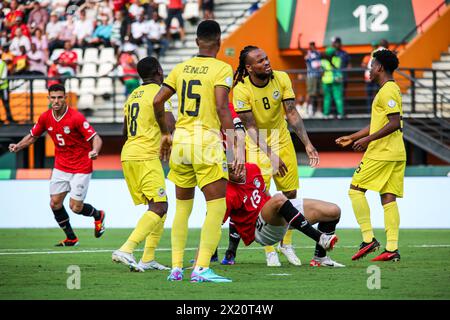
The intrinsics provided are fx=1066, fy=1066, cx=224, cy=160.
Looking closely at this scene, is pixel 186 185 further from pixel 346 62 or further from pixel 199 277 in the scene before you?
pixel 346 62

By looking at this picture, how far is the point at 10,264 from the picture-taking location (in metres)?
12.9

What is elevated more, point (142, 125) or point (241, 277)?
point (142, 125)

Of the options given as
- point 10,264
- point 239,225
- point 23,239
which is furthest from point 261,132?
point 23,239

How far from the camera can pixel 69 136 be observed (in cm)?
1644

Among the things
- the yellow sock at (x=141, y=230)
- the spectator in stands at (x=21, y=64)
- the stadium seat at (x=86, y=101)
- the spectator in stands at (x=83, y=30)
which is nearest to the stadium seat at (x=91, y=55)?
the spectator in stands at (x=83, y=30)

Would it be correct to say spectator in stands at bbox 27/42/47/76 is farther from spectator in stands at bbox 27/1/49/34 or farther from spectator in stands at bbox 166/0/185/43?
spectator in stands at bbox 166/0/185/43

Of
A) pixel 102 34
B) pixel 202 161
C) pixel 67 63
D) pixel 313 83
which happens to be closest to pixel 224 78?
pixel 202 161

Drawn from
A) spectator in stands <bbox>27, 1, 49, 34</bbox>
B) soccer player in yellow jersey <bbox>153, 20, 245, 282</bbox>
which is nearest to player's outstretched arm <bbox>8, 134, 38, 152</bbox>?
soccer player in yellow jersey <bbox>153, 20, 245, 282</bbox>

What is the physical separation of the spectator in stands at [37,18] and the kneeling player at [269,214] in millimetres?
20108

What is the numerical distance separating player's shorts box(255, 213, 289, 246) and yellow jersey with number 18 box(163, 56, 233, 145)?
4.42 feet

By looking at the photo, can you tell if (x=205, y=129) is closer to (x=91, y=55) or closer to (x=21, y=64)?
(x=21, y=64)

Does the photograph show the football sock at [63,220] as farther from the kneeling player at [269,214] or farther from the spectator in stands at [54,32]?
the spectator in stands at [54,32]

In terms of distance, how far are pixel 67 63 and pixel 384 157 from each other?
55.4 ft

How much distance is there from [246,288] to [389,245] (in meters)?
3.40
